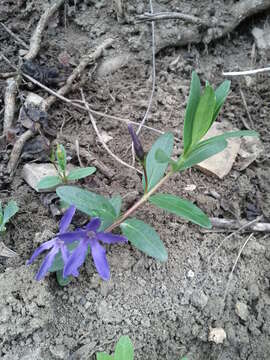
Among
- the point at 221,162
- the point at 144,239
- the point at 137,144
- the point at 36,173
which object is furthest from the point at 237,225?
the point at 36,173

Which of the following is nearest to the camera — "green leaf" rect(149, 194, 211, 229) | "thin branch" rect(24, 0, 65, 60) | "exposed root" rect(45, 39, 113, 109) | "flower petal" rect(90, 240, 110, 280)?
"flower petal" rect(90, 240, 110, 280)

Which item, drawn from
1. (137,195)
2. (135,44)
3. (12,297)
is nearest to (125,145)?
(137,195)

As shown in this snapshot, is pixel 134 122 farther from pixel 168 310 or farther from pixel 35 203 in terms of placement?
pixel 168 310

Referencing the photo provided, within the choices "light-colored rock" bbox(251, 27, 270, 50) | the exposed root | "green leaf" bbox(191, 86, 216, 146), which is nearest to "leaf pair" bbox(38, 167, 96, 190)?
"green leaf" bbox(191, 86, 216, 146)

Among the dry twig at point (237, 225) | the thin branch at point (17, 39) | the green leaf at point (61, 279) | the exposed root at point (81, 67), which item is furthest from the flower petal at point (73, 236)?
the thin branch at point (17, 39)

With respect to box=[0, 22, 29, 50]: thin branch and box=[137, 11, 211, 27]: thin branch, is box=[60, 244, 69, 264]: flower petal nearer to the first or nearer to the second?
box=[0, 22, 29, 50]: thin branch

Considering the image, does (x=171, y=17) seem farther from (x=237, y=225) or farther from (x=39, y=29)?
(x=237, y=225)
